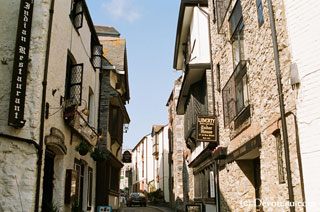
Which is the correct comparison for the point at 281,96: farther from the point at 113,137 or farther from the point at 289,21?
the point at 113,137

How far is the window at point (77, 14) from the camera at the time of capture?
10938mm

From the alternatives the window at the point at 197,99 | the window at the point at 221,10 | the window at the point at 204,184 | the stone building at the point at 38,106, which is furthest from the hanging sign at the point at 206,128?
the stone building at the point at 38,106

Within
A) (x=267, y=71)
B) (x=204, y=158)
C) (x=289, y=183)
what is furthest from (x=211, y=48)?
(x=289, y=183)

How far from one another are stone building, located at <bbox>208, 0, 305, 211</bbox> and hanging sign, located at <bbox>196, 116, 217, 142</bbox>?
0.33 m

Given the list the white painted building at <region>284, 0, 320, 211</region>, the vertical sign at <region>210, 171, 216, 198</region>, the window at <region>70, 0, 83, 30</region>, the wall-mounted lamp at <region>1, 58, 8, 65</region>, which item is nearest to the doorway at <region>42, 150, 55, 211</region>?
the wall-mounted lamp at <region>1, 58, 8, 65</region>

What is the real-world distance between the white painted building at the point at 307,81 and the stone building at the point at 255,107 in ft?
0.46

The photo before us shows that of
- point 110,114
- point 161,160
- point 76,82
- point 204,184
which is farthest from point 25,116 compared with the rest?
point 161,160

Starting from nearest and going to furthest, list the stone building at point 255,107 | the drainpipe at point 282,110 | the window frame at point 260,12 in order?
the drainpipe at point 282,110 → the stone building at point 255,107 → the window frame at point 260,12

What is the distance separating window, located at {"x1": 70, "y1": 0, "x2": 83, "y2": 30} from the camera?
1094 cm

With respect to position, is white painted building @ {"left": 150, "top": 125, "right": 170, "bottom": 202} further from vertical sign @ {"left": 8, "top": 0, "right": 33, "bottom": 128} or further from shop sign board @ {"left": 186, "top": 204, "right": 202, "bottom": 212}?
vertical sign @ {"left": 8, "top": 0, "right": 33, "bottom": 128}

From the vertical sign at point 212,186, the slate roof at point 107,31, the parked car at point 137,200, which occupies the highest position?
the slate roof at point 107,31

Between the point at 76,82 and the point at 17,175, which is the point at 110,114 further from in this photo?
the point at 17,175

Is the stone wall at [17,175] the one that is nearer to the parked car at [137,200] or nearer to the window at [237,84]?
the window at [237,84]

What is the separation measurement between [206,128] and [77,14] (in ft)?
19.1
